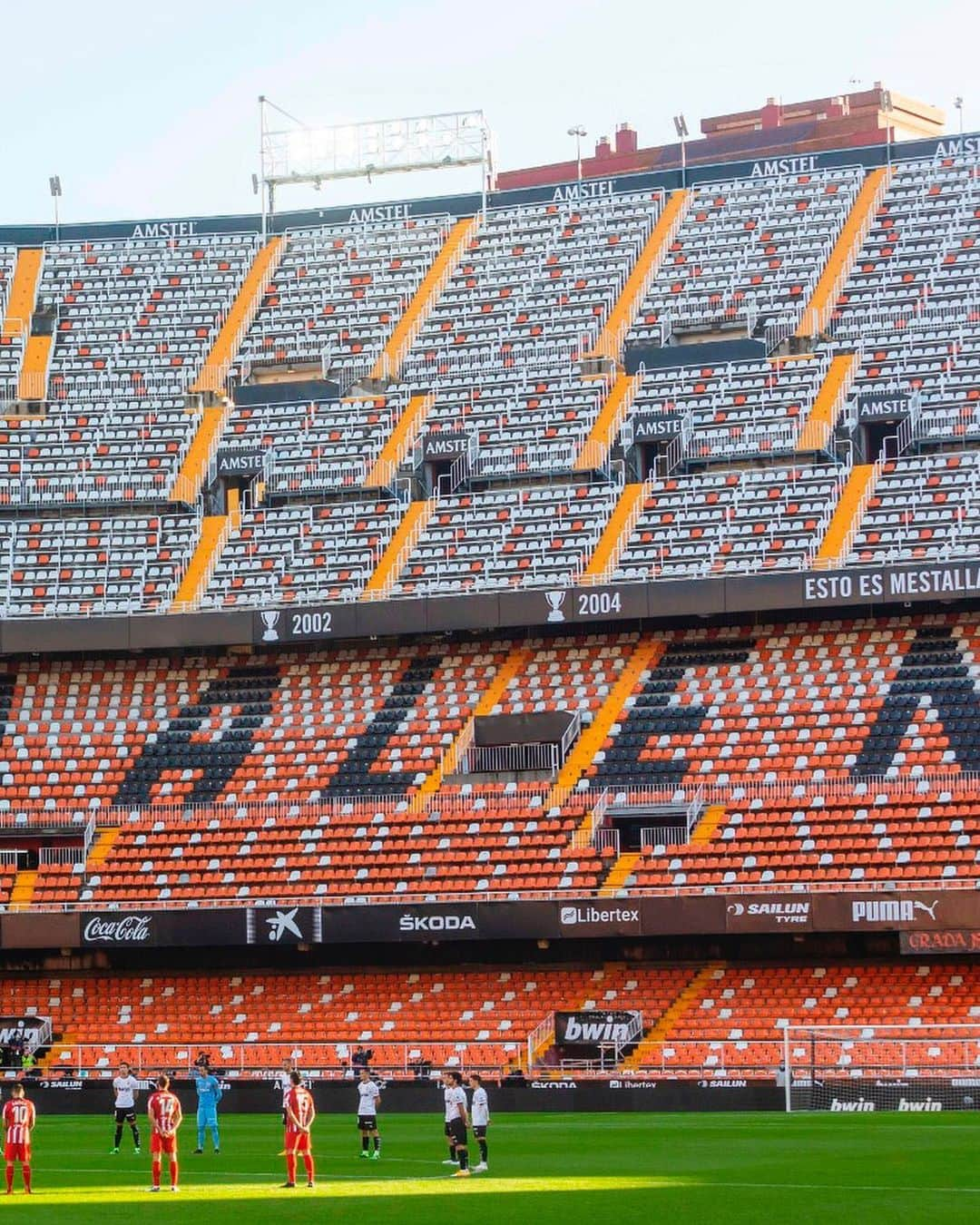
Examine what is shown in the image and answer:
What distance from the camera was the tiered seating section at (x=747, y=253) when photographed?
64.0m

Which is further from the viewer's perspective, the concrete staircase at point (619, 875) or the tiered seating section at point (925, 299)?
the tiered seating section at point (925, 299)

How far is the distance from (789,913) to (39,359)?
31008mm

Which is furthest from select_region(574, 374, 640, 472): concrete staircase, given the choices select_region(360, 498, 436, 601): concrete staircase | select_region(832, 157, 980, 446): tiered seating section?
select_region(832, 157, 980, 446): tiered seating section

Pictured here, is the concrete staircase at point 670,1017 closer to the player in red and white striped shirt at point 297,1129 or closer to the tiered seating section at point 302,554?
the tiered seating section at point 302,554

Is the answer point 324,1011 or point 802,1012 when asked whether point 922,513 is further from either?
point 324,1011

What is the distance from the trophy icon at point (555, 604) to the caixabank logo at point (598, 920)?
827 cm

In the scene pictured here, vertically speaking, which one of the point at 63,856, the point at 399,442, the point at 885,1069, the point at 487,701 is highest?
the point at 399,442

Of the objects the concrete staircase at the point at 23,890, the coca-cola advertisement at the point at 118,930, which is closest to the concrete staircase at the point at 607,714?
the coca-cola advertisement at the point at 118,930

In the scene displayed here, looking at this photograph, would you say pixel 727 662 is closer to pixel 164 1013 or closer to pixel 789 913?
pixel 789 913

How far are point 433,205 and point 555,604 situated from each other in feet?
66.2

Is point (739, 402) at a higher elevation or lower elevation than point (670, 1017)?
higher

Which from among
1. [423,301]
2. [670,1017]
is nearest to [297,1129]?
[670,1017]

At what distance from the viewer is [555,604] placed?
2192 inches

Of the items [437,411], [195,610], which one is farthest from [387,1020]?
[437,411]
